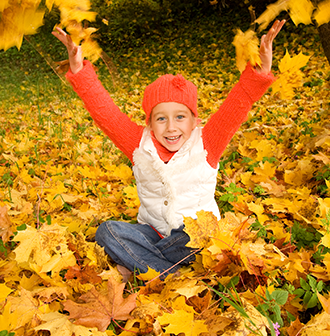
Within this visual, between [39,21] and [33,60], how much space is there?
1090 cm

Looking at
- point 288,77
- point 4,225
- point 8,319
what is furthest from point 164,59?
point 8,319

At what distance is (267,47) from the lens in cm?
132

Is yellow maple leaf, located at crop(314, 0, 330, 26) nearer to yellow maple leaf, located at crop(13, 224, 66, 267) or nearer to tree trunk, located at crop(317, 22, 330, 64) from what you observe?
yellow maple leaf, located at crop(13, 224, 66, 267)

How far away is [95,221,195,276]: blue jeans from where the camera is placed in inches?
61.7

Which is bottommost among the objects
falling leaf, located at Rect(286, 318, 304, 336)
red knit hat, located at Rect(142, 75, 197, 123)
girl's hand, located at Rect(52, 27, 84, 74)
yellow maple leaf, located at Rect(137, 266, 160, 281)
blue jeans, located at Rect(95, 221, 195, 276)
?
falling leaf, located at Rect(286, 318, 304, 336)

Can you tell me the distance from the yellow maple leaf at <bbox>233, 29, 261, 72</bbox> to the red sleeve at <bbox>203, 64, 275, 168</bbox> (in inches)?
6.5

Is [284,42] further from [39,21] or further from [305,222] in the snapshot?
[39,21]

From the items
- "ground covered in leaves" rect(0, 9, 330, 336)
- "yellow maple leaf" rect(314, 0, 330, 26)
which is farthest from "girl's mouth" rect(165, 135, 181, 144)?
"yellow maple leaf" rect(314, 0, 330, 26)

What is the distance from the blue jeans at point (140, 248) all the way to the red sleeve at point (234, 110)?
1.62 feet

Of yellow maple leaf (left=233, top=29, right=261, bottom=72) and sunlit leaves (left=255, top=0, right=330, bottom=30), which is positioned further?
yellow maple leaf (left=233, top=29, right=261, bottom=72)

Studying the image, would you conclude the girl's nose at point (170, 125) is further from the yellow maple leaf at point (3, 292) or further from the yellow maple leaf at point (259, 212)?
the yellow maple leaf at point (3, 292)

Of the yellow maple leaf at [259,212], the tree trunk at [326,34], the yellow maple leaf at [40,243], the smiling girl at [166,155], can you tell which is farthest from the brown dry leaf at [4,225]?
the tree trunk at [326,34]

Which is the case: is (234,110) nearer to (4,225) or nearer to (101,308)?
(101,308)

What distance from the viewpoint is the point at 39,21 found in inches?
36.2
